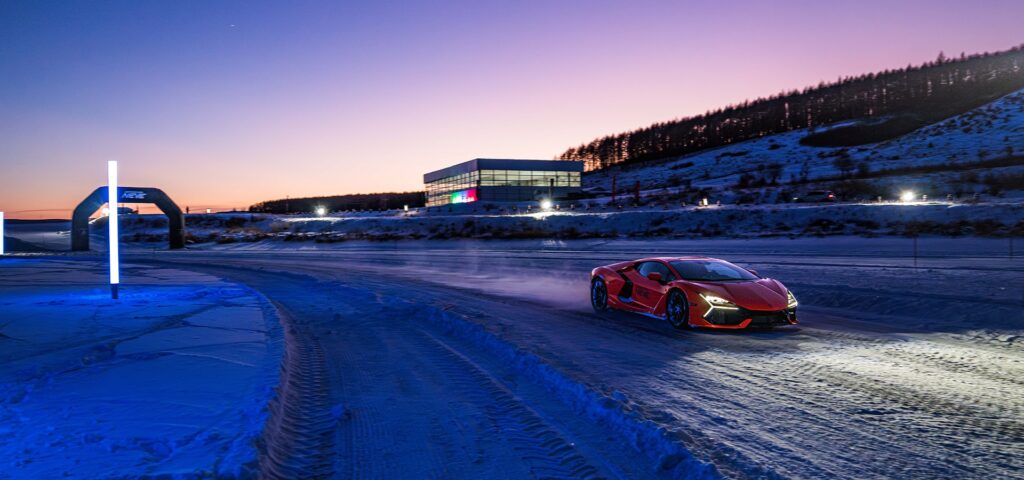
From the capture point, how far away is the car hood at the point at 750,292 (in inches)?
374

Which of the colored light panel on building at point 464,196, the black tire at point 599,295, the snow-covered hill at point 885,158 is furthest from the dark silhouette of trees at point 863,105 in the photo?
the black tire at point 599,295

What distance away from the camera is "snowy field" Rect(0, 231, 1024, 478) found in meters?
4.24

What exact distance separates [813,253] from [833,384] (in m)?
21.3

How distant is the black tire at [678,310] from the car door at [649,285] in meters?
0.24

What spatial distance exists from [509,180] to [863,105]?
115 m

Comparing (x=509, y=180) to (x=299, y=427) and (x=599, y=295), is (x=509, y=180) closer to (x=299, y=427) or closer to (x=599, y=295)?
(x=599, y=295)

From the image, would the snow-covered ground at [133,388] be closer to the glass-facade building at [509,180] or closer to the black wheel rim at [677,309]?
the black wheel rim at [677,309]

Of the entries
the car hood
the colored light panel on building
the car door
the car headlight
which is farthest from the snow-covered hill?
the car headlight

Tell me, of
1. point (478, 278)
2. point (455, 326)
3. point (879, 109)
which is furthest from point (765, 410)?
point (879, 109)

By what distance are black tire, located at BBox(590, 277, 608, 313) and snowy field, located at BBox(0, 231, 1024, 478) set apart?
1.45 feet

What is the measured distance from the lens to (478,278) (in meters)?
20.3

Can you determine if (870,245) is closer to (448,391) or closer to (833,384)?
(833,384)

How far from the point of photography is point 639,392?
5.94 metres

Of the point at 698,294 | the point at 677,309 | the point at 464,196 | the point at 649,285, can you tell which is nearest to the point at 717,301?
the point at 698,294
